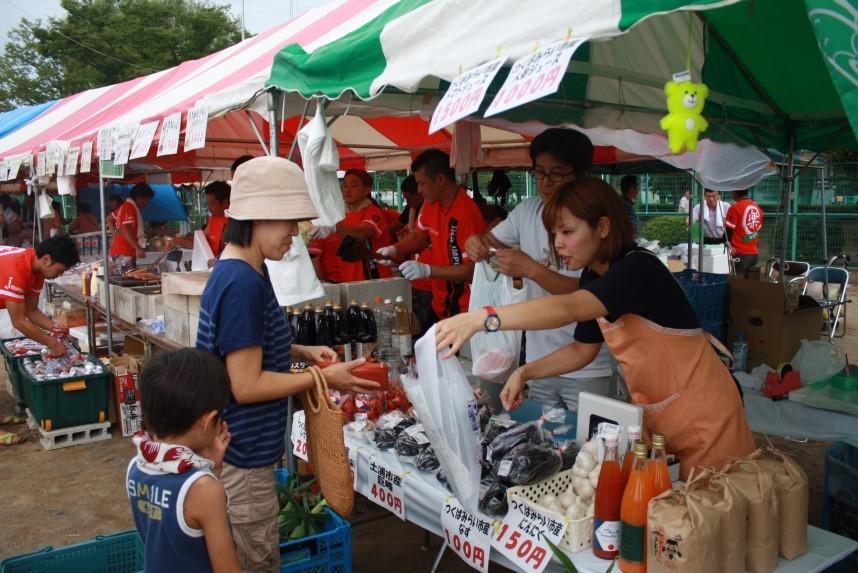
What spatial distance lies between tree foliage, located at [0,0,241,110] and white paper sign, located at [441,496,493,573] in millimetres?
25406

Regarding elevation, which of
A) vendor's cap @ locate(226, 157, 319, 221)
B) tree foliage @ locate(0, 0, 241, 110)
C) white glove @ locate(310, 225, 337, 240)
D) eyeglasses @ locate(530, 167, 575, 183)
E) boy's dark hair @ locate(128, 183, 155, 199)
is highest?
tree foliage @ locate(0, 0, 241, 110)

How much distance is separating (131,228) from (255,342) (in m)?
7.04

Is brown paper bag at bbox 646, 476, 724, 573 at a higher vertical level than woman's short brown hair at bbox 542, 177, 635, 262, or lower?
lower

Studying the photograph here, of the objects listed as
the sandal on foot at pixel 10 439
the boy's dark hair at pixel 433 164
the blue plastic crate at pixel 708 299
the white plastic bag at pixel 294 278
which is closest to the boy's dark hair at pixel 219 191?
the sandal on foot at pixel 10 439

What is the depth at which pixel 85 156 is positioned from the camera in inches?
219

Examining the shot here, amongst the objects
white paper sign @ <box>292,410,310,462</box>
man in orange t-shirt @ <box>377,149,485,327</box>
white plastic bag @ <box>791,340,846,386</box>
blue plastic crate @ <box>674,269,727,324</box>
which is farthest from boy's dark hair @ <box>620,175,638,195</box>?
white paper sign @ <box>292,410,310,462</box>

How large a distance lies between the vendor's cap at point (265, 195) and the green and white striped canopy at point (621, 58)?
0.73m

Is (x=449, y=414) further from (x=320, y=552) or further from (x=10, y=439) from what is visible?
(x=10, y=439)

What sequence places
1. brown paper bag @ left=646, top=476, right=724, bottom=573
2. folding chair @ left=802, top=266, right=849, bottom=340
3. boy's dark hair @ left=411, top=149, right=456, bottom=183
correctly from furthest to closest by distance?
folding chair @ left=802, top=266, right=849, bottom=340 < boy's dark hair @ left=411, top=149, right=456, bottom=183 < brown paper bag @ left=646, top=476, right=724, bottom=573

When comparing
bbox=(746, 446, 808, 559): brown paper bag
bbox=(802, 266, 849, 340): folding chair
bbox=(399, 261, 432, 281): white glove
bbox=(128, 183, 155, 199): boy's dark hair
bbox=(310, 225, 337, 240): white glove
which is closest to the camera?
bbox=(746, 446, 808, 559): brown paper bag

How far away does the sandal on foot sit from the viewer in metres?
5.39

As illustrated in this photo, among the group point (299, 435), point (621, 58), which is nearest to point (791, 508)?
point (299, 435)

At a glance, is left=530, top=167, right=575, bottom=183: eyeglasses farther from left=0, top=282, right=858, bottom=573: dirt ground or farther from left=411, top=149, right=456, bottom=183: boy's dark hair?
left=0, top=282, right=858, bottom=573: dirt ground

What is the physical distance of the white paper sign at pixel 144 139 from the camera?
14.7ft
